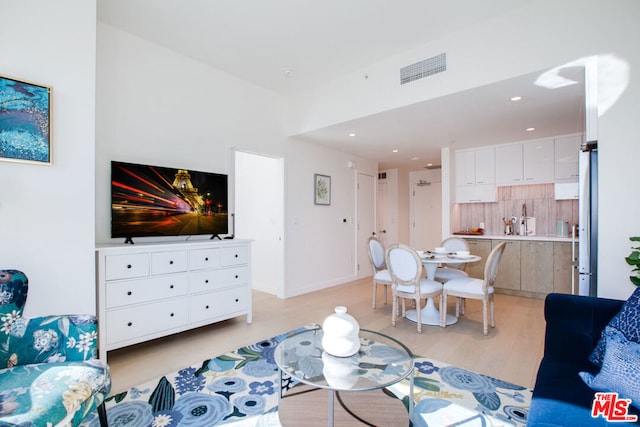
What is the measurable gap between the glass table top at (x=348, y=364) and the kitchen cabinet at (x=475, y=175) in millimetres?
4189

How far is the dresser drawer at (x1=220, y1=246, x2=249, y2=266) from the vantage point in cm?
331

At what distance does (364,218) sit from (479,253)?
2181 mm

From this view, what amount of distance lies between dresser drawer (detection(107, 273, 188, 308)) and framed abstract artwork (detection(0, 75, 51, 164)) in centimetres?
111

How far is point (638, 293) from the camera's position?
60.8 inches

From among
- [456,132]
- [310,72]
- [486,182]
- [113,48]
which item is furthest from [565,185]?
[113,48]

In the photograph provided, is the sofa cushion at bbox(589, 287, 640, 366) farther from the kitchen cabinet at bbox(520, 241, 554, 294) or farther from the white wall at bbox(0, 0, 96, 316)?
the kitchen cabinet at bbox(520, 241, 554, 294)

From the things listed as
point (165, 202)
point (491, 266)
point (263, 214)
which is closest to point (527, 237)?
point (491, 266)

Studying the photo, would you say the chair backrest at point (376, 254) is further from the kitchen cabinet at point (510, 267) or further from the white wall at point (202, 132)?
the kitchen cabinet at point (510, 267)

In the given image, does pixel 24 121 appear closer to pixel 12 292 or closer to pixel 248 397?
pixel 12 292

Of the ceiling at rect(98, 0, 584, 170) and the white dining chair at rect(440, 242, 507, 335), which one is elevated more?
the ceiling at rect(98, 0, 584, 170)

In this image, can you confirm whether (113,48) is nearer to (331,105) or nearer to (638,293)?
(331,105)

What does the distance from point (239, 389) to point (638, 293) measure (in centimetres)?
238

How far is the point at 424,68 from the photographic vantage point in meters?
3.23

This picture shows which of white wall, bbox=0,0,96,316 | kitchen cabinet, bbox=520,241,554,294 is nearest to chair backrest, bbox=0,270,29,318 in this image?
white wall, bbox=0,0,96,316
